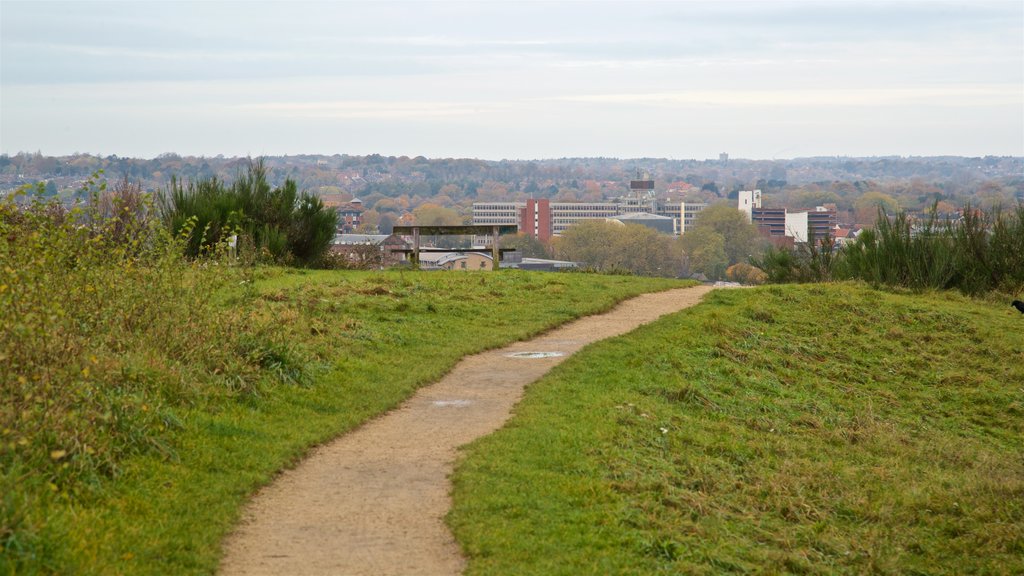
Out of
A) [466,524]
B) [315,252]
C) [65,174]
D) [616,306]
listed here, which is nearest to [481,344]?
[616,306]

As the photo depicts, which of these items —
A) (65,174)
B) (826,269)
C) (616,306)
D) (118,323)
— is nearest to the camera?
(118,323)

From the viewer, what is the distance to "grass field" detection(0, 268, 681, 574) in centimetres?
562

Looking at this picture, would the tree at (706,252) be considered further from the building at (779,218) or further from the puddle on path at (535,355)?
the puddle on path at (535,355)

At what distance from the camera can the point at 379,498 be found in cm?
695

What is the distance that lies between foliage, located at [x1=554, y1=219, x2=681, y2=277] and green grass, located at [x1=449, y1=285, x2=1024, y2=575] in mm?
26482

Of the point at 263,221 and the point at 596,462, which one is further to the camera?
the point at 263,221

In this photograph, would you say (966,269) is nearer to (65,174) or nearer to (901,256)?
(901,256)

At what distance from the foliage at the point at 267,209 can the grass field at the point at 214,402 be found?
4.95 metres

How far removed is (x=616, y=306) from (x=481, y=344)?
4.63 m

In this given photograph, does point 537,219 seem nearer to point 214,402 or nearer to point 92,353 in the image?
point 214,402

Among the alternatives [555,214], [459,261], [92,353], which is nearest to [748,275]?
[459,261]

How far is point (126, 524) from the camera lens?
5.91 metres

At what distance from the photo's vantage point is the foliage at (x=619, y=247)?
42.0m

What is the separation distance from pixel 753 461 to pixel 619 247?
34.9 m
